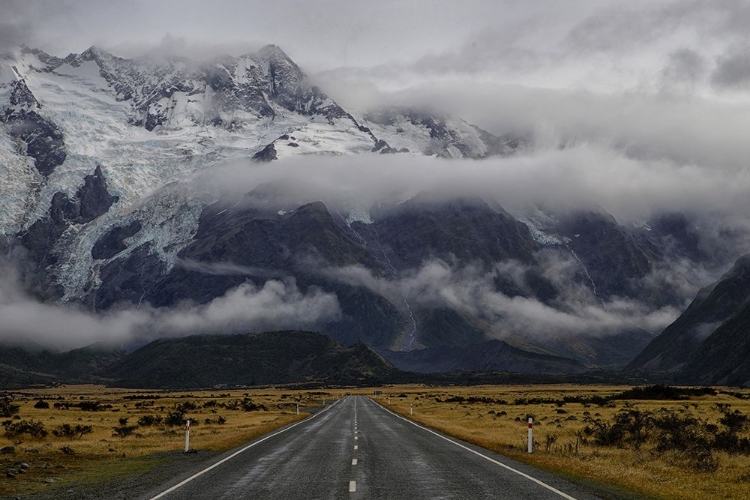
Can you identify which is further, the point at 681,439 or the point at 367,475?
the point at 681,439

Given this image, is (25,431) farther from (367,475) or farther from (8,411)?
(8,411)

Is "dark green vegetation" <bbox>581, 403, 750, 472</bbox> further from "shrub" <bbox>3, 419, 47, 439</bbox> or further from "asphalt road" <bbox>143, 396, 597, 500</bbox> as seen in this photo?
"shrub" <bbox>3, 419, 47, 439</bbox>

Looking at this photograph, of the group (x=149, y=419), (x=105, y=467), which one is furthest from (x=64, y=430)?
(x=105, y=467)

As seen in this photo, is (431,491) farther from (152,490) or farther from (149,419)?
(149,419)

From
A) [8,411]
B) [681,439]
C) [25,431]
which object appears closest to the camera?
[681,439]

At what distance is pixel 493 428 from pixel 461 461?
28.3m

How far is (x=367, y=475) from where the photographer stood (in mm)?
24844

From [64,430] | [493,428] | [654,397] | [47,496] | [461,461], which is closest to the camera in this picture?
[47,496]

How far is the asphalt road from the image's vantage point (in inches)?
822

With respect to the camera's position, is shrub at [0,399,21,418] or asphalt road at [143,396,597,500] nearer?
asphalt road at [143,396,597,500]

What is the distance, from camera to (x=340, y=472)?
25.8 meters

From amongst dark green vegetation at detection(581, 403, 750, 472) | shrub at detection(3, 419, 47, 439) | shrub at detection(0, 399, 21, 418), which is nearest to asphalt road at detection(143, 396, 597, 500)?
dark green vegetation at detection(581, 403, 750, 472)

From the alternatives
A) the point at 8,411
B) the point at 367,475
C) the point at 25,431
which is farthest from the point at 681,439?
the point at 8,411

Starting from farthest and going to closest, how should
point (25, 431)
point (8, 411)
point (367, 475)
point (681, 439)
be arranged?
1. point (8, 411)
2. point (25, 431)
3. point (681, 439)
4. point (367, 475)
